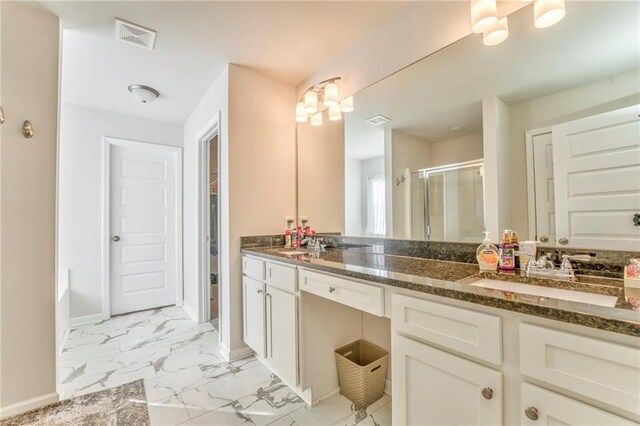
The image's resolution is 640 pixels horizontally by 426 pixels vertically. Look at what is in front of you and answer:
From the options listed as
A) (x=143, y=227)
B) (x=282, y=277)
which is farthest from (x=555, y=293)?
(x=143, y=227)

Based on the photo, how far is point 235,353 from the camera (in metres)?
2.15

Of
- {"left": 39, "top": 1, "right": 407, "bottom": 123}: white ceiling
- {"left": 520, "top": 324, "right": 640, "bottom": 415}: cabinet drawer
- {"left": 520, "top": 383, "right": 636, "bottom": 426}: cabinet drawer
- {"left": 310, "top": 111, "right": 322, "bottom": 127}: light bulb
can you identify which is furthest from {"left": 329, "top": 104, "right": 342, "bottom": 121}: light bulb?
{"left": 520, "top": 383, "right": 636, "bottom": 426}: cabinet drawer

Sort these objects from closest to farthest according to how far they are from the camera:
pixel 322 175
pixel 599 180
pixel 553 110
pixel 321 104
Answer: pixel 599 180, pixel 553 110, pixel 321 104, pixel 322 175

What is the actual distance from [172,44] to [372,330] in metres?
2.48

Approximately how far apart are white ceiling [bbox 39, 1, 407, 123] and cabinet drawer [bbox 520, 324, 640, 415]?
185 centimetres

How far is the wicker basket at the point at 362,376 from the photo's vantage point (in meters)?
1.58

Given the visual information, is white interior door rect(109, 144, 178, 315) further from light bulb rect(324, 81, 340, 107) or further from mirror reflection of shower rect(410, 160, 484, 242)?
mirror reflection of shower rect(410, 160, 484, 242)

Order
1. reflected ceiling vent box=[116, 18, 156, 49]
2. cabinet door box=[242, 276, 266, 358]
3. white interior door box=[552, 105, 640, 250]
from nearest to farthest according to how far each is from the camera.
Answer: white interior door box=[552, 105, 640, 250] < reflected ceiling vent box=[116, 18, 156, 49] < cabinet door box=[242, 276, 266, 358]

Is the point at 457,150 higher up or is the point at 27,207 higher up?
the point at 457,150

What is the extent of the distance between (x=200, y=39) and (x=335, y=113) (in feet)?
3.63

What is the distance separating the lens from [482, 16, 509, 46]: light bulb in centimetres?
123

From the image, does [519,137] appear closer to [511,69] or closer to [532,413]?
[511,69]

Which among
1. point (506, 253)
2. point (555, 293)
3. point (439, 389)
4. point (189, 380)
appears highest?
point (506, 253)

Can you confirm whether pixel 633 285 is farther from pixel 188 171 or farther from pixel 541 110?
pixel 188 171
